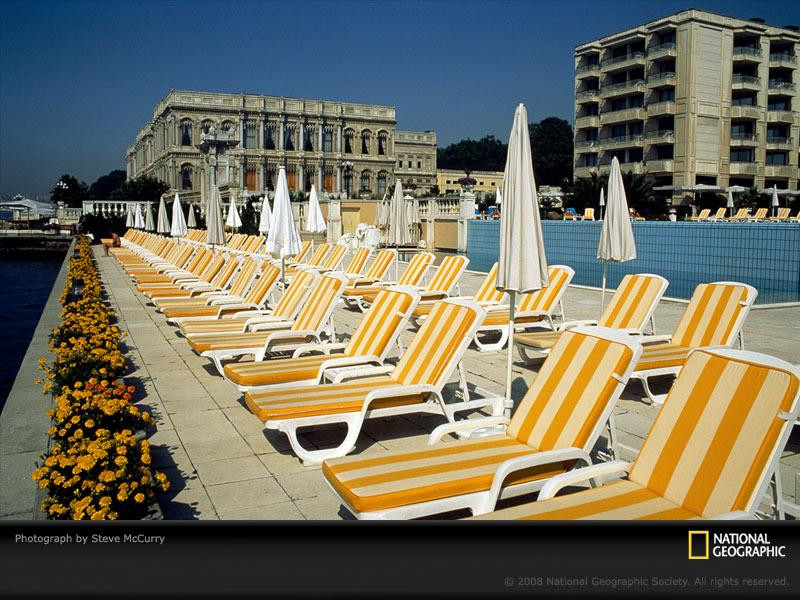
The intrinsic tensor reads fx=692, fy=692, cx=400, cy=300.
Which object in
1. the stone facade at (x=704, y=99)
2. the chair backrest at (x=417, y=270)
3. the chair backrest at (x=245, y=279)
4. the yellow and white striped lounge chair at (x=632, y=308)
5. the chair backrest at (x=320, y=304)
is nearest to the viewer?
the yellow and white striped lounge chair at (x=632, y=308)

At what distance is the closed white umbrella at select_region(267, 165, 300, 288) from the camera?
811 cm

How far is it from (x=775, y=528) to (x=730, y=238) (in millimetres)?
10342

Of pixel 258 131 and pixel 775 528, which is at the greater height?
pixel 258 131

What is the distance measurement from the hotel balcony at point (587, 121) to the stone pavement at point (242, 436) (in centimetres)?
4519

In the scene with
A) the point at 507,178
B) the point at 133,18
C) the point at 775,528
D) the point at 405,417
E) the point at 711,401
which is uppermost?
the point at 133,18

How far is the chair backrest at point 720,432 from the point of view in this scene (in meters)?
2.33

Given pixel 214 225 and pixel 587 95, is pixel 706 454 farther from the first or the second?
pixel 587 95

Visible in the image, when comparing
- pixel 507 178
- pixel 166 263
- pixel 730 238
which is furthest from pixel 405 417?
pixel 166 263

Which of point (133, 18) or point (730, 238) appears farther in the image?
point (730, 238)

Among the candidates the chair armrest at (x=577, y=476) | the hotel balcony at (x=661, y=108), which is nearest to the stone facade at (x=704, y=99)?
the hotel balcony at (x=661, y=108)

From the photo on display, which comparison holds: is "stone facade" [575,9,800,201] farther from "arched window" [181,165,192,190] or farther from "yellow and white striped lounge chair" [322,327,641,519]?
"yellow and white striped lounge chair" [322,327,641,519]

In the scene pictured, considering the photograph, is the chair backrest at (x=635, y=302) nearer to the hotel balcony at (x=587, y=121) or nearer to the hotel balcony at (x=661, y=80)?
the hotel balcony at (x=661, y=80)

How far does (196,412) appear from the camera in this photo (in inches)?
184

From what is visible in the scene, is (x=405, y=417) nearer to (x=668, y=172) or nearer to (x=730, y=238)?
(x=730, y=238)
